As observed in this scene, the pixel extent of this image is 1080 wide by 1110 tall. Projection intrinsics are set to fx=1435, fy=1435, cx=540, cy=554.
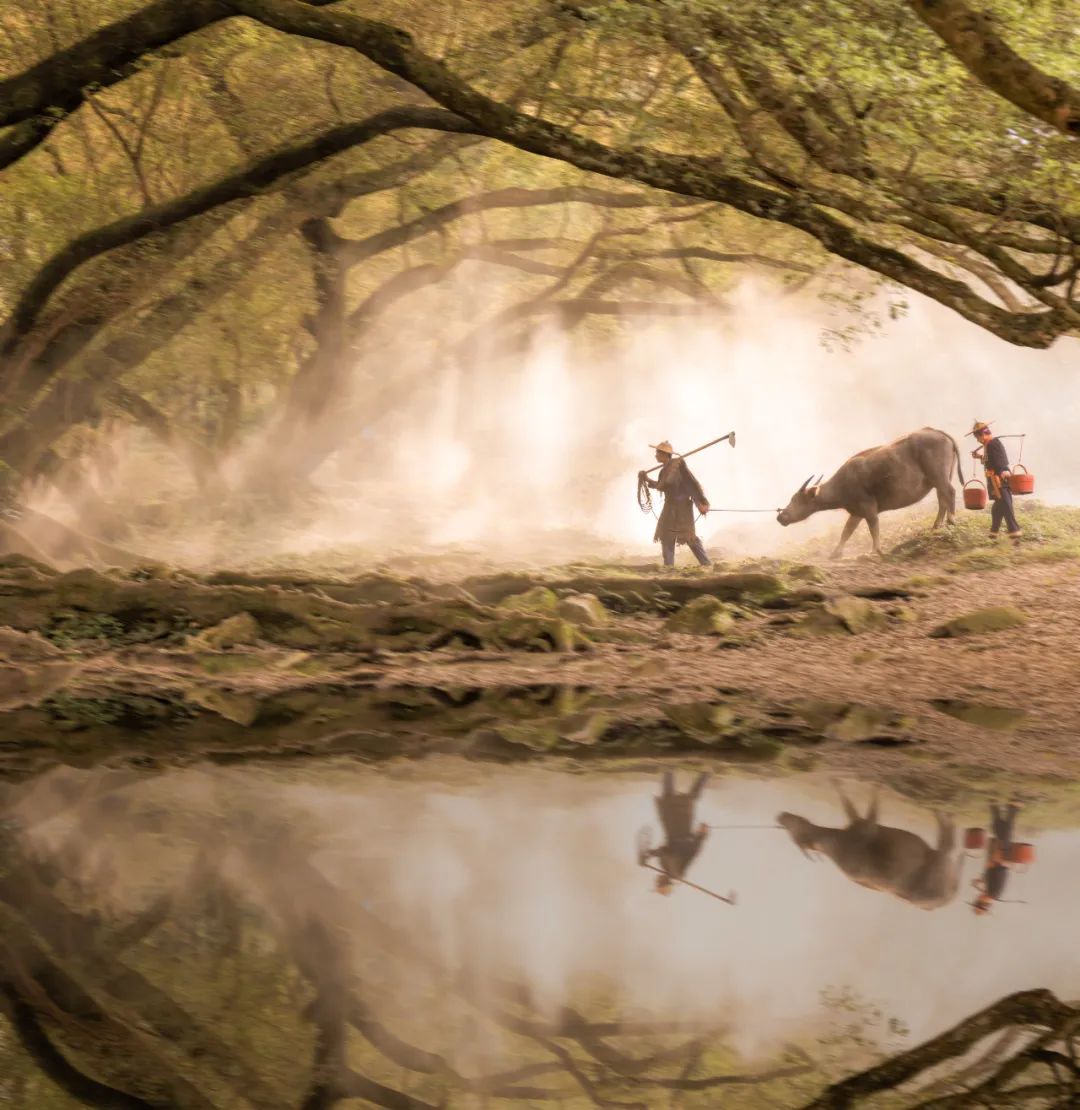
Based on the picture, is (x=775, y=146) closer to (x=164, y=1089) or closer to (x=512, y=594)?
(x=512, y=594)

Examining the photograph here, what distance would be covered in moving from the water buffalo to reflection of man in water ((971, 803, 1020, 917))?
15662 millimetres

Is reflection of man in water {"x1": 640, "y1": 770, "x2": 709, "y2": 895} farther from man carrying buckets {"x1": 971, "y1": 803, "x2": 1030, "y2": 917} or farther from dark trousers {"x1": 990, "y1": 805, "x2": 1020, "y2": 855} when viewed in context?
dark trousers {"x1": 990, "y1": 805, "x2": 1020, "y2": 855}

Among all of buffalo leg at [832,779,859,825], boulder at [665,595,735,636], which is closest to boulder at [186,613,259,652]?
boulder at [665,595,735,636]

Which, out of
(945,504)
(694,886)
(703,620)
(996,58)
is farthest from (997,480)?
(694,886)

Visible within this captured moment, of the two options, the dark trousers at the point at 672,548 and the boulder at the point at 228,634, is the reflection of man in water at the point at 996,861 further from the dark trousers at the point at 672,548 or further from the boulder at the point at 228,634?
the dark trousers at the point at 672,548

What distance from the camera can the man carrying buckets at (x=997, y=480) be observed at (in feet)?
66.5

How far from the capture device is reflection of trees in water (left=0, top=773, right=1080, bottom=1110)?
3693 millimetres

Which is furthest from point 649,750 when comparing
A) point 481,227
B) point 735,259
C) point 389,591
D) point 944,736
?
point 481,227

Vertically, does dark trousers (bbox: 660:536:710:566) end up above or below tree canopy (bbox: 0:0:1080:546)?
below

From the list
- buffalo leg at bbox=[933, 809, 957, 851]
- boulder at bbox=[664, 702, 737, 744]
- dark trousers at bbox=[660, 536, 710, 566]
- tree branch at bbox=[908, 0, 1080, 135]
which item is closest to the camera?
buffalo leg at bbox=[933, 809, 957, 851]

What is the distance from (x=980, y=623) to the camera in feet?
43.2

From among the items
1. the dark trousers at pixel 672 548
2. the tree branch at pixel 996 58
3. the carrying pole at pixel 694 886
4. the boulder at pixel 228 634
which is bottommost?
the carrying pole at pixel 694 886

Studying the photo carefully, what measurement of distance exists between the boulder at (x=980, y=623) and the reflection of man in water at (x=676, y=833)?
6426 mm

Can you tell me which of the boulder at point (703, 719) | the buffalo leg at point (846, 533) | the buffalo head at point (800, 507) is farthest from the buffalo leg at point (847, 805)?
the buffalo head at point (800, 507)
